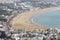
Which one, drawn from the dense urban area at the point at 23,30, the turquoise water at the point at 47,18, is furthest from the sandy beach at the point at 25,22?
the turquoise water at the point at 47,18

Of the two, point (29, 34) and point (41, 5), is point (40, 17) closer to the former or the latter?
point (41, 5)

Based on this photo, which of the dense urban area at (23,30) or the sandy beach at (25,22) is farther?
the sandy beach at (25,22)

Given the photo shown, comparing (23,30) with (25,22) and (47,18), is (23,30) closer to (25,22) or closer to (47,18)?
(25,22)

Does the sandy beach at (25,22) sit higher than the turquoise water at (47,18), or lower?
higher

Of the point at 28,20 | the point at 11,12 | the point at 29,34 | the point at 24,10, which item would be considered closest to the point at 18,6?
the point at 24,10

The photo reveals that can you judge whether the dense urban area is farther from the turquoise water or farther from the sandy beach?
the turquoise water

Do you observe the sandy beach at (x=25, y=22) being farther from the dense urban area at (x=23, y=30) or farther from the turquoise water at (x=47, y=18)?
the turquoise water at (x=47, y=18)

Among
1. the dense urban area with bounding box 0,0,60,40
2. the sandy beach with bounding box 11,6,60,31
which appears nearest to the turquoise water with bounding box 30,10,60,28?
the sandy beach with bounding box 11,6,60,31
